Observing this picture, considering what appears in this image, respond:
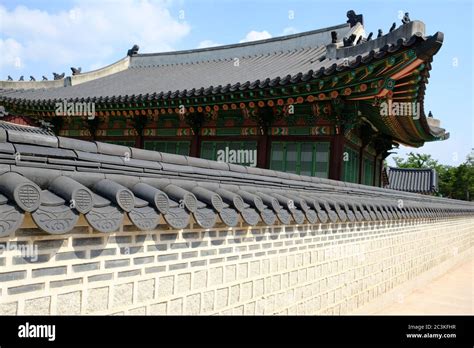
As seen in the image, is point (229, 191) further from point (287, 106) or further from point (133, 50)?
point (133, 50)

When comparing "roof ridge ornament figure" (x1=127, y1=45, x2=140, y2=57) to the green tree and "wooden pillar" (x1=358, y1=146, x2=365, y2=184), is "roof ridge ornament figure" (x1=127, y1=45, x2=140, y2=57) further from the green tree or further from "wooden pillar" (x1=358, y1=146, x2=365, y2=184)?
the green tree

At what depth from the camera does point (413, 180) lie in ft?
126

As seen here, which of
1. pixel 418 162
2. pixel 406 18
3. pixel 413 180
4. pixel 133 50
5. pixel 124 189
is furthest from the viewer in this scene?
pixel 418 162

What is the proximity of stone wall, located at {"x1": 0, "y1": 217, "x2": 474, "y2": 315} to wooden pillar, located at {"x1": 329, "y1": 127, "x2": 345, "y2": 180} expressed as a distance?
1483 millimetres

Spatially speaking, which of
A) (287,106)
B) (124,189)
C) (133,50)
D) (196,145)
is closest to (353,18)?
(287,106)

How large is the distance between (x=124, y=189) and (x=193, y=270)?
143 centimetres

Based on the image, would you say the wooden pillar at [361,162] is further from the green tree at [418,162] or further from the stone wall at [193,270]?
the green tree at [418,162]

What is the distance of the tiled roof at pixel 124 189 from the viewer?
2.88 meters

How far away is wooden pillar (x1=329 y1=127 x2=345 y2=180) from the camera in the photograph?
10086 millimetres

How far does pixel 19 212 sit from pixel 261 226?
11.0 ft

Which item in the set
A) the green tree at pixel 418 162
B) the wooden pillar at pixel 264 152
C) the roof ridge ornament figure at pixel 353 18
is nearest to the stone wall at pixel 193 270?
the wooden pillar at pixel 264 152
